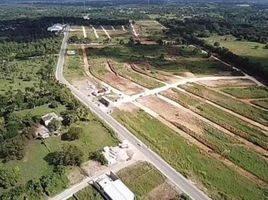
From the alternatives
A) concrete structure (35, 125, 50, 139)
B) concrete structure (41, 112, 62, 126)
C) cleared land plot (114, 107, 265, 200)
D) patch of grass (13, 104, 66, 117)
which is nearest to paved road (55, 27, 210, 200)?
cleared land plot (114, 107, 265, 200)

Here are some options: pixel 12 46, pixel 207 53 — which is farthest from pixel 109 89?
pixel 12 46

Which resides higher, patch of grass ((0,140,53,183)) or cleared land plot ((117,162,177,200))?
cleared land plot ((117,162,177,200))

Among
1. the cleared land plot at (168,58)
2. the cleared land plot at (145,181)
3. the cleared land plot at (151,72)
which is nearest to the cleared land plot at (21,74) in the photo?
the cleared land plot at (168,58)

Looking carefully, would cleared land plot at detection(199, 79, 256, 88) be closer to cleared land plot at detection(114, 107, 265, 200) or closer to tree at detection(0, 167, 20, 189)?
cleared land plot at detection(114, 107, 265, 200)

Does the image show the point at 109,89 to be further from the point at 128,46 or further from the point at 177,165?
the point at 128,46

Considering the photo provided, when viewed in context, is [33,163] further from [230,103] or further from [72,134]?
[230,103]

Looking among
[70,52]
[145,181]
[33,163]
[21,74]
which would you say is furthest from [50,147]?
[70,52]

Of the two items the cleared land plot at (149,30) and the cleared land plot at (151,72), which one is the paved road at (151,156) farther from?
the cleared land plot at (149,30)
